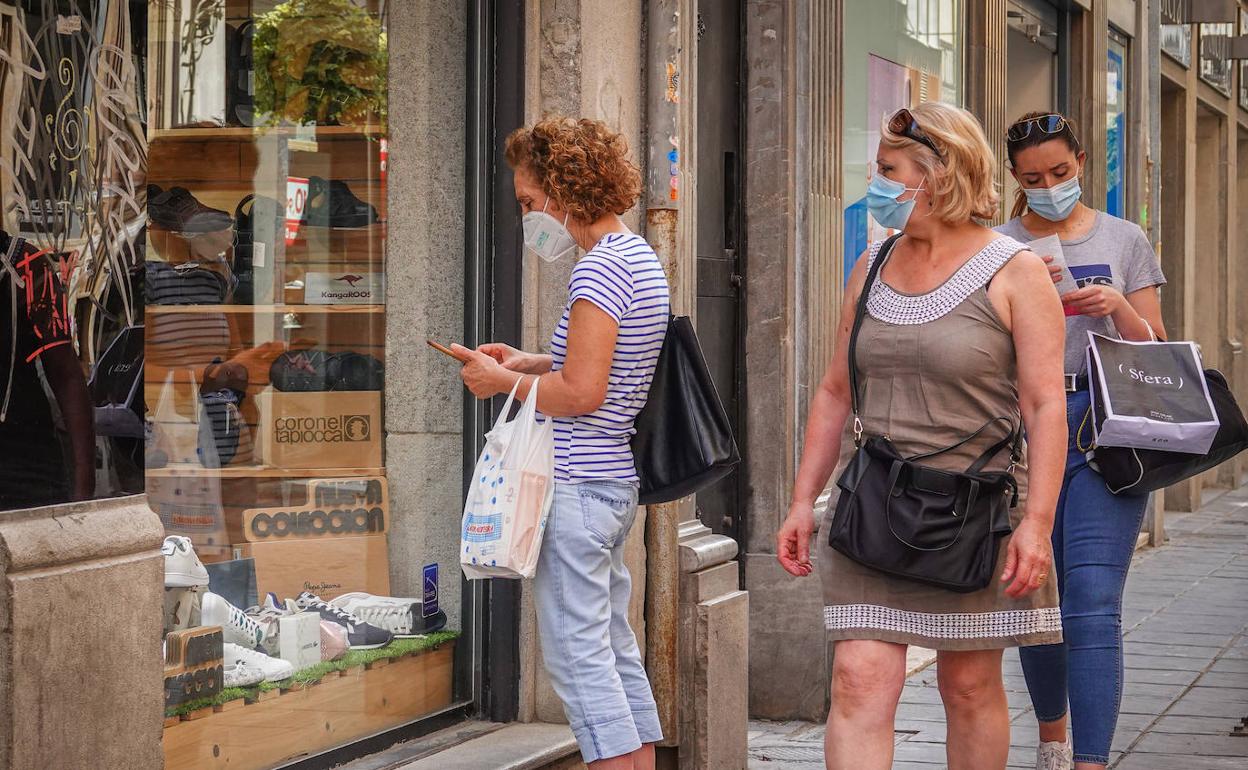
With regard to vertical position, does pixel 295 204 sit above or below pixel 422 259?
above

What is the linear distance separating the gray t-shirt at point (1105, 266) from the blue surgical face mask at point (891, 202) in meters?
1.18

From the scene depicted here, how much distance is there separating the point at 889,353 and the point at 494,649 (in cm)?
212

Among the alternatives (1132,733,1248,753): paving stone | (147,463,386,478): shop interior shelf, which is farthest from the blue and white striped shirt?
(1132,733,1248,753): paving stone

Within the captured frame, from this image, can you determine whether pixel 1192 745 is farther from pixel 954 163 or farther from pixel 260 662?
pixel 260 662

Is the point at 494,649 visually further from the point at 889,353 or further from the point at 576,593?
the point at 889,353

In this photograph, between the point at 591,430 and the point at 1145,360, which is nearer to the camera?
the point at 591,430

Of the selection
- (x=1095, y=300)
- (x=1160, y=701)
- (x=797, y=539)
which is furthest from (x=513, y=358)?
(x=1160, y=701)

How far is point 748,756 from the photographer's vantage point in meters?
6.23

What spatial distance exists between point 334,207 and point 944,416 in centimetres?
234

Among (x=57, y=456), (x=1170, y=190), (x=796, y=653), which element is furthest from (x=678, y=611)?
(x=1170, y=190)

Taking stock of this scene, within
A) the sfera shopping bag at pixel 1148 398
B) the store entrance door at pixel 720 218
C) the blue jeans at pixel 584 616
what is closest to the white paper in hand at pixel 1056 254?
the sfera shopping bag at pixel 1148 398

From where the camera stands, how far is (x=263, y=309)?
5.14 m

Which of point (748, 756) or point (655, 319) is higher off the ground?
point (655, 319)

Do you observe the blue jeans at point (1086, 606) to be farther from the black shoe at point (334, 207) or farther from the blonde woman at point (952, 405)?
the black shoe at point (334, 207)
